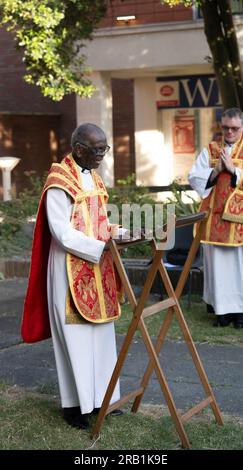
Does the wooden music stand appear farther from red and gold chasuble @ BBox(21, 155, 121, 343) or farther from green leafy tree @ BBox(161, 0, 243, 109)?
green leafy tree @ BBox(161, 0, 243, 109)

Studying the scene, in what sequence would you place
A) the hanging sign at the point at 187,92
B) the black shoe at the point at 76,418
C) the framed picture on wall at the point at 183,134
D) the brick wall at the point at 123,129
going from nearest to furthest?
the black shoe at the point at 76,418 < the hanging sign at the point at 187,92 < the framed picture on wall at the point at 183,134 < the brick wall at the point at 123,129

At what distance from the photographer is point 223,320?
873 centimetres

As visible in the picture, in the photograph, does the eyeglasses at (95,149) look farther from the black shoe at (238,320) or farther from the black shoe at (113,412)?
the black shoe at (238,320)

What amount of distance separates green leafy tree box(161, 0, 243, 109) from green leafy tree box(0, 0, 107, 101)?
6.99 ft

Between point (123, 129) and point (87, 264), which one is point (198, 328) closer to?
point (87, 264)

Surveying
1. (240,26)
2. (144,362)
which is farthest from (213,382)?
(240,26)

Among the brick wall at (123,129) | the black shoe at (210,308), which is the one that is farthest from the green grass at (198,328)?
the brick wall at (123,129)

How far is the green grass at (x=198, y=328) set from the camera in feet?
26.9

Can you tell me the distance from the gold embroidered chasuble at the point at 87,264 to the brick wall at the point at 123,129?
61.1 feet

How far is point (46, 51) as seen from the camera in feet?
46.4

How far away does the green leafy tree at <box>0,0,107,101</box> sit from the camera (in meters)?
13.6

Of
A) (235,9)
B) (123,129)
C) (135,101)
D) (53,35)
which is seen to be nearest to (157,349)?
(53,35)

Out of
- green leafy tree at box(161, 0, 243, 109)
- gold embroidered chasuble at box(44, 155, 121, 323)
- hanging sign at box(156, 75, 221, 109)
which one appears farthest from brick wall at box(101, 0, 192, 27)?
gold embroidered chasuble at box(44, 155, 121, 323)

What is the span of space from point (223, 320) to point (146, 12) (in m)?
12.8
